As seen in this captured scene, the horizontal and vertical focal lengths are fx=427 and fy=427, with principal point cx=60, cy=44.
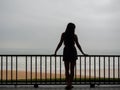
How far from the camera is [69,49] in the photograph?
11.9 meters

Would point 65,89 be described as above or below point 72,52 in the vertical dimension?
below

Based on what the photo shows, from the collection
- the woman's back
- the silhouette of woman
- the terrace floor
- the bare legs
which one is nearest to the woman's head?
the silhouette of woman

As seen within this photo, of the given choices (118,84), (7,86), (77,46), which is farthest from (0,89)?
(118,84)

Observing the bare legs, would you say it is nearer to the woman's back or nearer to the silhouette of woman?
the silhouette of woman

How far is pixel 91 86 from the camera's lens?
553 inches

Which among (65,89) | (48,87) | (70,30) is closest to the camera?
(70,30)

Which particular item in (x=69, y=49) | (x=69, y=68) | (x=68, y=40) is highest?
(x=68, y=40)

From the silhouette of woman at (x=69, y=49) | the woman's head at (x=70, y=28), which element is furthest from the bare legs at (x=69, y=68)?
→ the woman's head at (x=70, y=28)

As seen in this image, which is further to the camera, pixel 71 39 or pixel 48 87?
pixel 48 87

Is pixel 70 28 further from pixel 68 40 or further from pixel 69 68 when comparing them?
pixel 69 68

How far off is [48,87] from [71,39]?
2620 mm

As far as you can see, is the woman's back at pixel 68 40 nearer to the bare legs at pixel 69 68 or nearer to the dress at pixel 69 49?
the dress at pixel 69 49

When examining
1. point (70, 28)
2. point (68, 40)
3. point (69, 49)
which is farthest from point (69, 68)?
point (70, 28)

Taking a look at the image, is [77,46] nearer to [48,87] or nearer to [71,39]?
[71,39]
